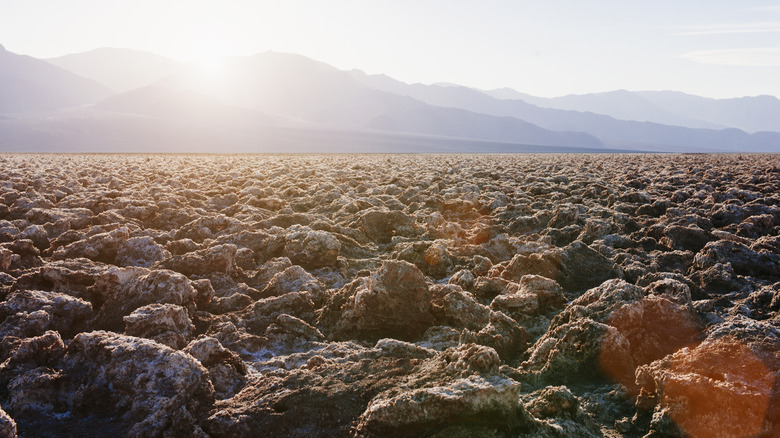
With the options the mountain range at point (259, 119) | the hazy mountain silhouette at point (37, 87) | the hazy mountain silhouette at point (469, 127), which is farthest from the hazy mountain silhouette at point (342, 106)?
the hazy mountain silhouette at point (37, 87)

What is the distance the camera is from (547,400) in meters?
2.53

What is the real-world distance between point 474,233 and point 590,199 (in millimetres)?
4632

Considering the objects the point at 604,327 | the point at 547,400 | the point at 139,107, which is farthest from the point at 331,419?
the point at 139,107

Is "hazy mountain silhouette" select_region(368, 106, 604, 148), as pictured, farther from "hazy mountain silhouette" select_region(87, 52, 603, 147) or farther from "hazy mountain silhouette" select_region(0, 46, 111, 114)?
"hazy mountain silhouette" select_region(0, 46, 111, 114)

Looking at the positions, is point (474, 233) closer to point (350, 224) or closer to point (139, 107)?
point (350, 224)

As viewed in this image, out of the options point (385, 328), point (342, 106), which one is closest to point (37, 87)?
point (342, 106)

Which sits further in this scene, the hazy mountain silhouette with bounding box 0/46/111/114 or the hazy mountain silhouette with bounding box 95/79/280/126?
the hazy mountain silhouette with bounding box 0/46/111/114

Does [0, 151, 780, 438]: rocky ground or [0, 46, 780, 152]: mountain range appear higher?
[0, 46, 780, 152]: mountain range

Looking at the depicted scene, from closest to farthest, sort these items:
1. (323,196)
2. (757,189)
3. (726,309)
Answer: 1. (726,309)
2. (323,196)
3. (757,189)

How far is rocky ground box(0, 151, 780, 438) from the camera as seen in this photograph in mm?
2402

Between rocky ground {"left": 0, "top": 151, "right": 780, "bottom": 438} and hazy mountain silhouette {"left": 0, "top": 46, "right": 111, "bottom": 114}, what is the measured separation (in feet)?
474

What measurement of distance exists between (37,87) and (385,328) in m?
167

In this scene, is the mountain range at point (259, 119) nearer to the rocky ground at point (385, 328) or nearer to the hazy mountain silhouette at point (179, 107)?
the hazy mountain silhouette at point (179, 107)

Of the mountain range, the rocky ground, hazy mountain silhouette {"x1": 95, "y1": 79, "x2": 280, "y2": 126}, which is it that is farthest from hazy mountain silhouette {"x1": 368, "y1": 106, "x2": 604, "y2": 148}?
the rocky ground
